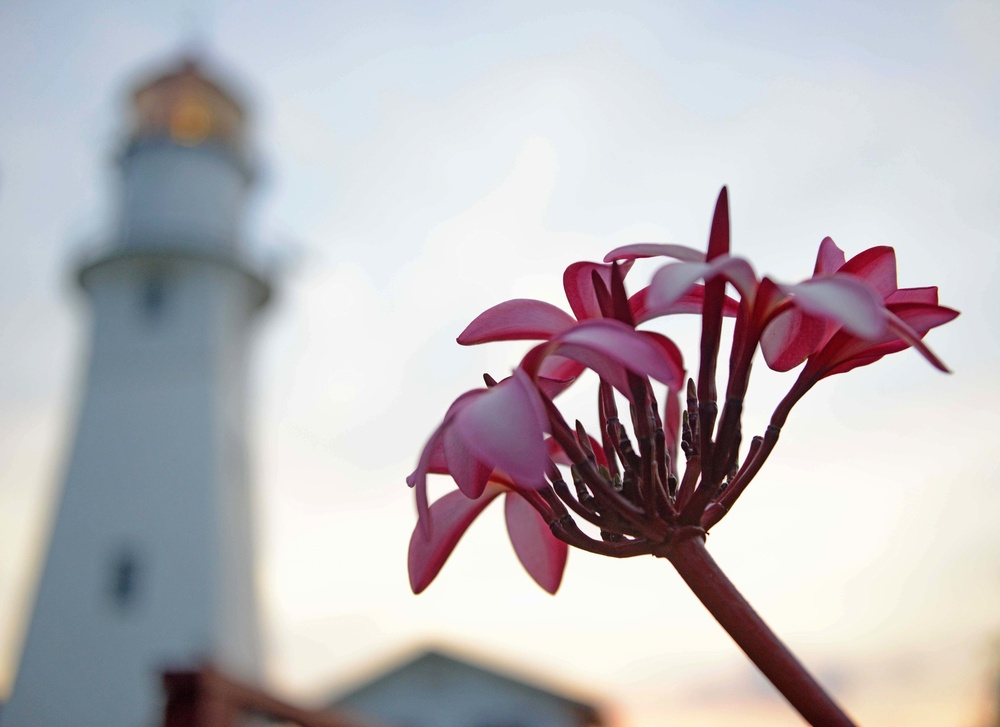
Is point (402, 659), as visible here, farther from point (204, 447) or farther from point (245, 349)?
point (245, 349)

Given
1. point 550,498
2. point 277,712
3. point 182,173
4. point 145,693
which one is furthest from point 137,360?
point 550,498

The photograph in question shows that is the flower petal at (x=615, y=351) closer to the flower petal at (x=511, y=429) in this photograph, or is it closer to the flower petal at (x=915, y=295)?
the flower petal at (x=511, y=429)

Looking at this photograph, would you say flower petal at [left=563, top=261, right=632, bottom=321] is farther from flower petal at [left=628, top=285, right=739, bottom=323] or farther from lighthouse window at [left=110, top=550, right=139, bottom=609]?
lighthouse window at [left=110, top=550, right=139, bottom=609]

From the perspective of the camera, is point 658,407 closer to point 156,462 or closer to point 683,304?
point 683,304

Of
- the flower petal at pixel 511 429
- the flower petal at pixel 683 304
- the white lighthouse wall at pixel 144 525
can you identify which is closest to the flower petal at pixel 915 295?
the flower petal at pixel 683 304

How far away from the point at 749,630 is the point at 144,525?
11.7 meters

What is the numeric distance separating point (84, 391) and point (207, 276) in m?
2.34

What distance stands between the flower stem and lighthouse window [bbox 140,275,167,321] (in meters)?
13.4

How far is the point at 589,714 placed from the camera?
1021cm

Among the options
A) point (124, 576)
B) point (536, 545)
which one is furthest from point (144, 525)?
point (536, 545)

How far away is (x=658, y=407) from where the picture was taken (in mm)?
689

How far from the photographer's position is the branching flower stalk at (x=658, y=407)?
A: 558mm

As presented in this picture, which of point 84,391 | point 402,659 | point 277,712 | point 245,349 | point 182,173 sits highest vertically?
point 182,173

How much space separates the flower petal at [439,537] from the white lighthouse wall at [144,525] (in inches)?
396
